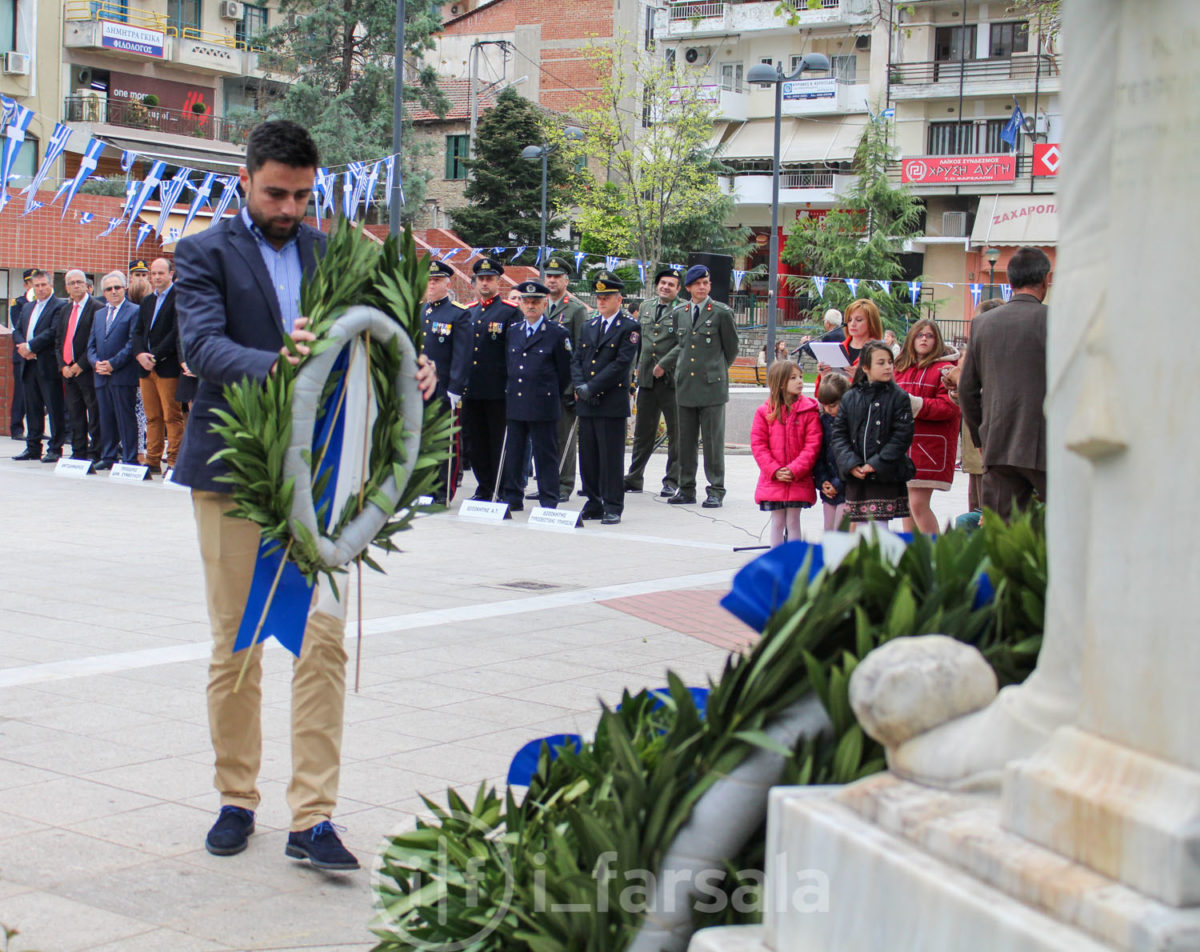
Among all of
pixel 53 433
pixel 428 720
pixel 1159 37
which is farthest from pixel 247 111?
pixel 1159 37

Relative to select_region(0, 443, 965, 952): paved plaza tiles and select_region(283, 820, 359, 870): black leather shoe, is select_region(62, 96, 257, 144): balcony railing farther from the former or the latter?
select_region(283, 820, 359, 870): black leather shoe

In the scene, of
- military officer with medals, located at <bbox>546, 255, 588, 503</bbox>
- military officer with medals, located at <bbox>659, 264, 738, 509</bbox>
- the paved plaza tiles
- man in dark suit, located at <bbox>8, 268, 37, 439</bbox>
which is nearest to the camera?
the paved plaza tiles

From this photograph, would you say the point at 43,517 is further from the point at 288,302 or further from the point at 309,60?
the point at 309,60

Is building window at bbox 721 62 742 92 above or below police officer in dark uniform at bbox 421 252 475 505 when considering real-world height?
above

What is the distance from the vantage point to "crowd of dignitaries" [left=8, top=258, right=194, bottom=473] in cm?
1540

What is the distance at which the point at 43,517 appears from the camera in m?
12.2

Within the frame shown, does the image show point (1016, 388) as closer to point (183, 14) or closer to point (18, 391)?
point (18, 391)

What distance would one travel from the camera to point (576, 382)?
13312mm

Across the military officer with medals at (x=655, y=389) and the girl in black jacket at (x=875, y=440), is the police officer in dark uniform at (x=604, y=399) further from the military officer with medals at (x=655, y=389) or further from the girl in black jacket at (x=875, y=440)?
the girl in black jacket at (x=875, y=440)

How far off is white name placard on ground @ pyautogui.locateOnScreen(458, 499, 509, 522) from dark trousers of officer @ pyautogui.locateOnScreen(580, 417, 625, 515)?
2.38 ft

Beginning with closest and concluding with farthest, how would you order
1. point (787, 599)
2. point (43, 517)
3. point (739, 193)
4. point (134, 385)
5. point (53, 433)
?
point (787, 599), point (43, 517), point (134, 385), point (53, 433), point (739, 193)

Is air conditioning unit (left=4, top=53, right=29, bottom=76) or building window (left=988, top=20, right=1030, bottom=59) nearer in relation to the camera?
air conditioning unit (left=4, top=53, right=29, bottom=76)

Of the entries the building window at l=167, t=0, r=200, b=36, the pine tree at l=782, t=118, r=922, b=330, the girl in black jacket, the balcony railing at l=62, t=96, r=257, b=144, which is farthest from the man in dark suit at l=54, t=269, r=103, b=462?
the building window at l=167, t=0, r=200, b=36

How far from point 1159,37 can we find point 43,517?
1142 cm
